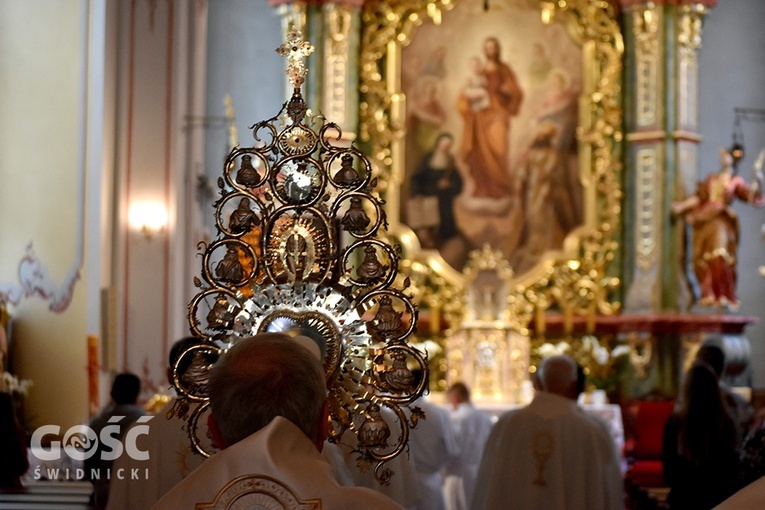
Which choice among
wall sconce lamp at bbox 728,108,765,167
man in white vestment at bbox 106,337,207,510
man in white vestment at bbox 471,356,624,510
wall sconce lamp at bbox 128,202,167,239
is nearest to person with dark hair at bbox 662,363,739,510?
man in white vestment at bbox 471,356,624,510

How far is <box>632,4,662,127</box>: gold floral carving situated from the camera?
16.5 metres

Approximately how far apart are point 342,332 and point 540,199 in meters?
12.9

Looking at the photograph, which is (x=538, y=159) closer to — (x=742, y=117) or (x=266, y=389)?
(x=742, y=117)

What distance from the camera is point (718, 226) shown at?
16016mm

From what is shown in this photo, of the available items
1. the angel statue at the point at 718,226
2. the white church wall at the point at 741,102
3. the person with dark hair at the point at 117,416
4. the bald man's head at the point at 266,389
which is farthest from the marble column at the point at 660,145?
the bald man's head at the point at 266,389

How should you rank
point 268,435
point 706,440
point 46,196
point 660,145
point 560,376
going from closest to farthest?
point 268,435 → point 706,440 → point 560,376 → point 46,196 → point 660,145

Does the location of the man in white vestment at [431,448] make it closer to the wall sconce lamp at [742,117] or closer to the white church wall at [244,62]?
the white church wall at [244,62]

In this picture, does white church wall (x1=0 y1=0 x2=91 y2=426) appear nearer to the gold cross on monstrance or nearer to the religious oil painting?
the religious oil painting

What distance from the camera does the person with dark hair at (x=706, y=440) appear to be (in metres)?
7.06

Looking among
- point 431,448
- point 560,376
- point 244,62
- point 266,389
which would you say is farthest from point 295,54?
point 244,62

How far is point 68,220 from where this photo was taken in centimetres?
1281

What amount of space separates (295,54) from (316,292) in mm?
875

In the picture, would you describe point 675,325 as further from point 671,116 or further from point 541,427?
point 541,427

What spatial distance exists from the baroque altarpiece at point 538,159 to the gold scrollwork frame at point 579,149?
18mm
